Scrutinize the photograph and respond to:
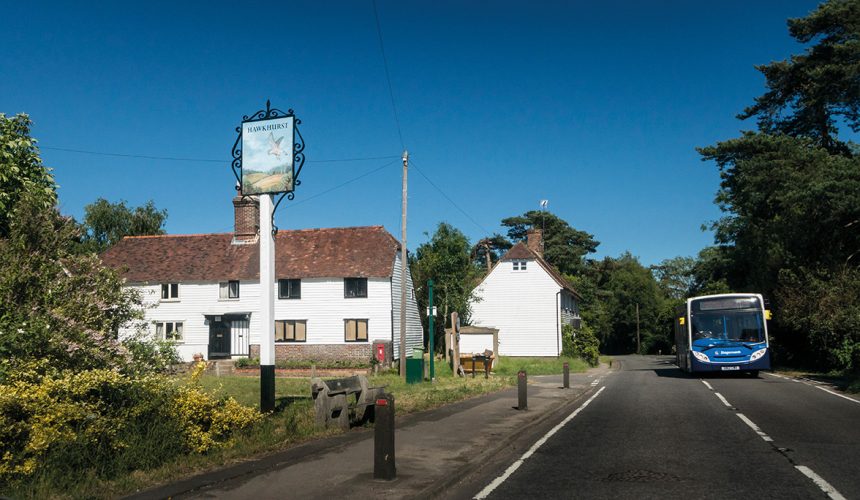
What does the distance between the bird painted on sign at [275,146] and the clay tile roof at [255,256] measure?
81.4 ft

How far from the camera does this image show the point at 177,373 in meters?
13.6

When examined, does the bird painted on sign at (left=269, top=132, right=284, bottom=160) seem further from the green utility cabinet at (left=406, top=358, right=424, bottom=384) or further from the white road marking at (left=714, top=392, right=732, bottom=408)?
the white road marking at (left=714, top=392, right=732, bottom=408)

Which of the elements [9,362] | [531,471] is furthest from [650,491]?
[9,362]

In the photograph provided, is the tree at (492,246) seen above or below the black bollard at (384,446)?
above

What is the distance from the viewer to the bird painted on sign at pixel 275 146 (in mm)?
14073

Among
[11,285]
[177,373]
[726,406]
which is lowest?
[726,406]

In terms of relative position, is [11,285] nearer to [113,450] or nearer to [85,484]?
[113,450]

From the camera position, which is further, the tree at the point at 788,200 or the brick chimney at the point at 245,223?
the brick chimney at the point at 245,223

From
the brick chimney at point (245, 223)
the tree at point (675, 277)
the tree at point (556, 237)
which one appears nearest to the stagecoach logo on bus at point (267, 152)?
the brick chimney at point (245, 223)

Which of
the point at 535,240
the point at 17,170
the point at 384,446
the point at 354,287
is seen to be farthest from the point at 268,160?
the point at 535,240

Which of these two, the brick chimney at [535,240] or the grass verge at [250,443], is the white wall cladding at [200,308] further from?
the brick chimney at [535,240]

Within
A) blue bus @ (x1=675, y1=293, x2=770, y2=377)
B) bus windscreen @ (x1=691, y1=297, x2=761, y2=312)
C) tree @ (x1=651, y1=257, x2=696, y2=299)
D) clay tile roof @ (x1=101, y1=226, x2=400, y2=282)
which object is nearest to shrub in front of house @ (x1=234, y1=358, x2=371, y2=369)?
clay tile roof @ (x1=101, y1=226, x2=400, y2=282)

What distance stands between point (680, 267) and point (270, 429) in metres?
121

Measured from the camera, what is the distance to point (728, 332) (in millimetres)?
25141
